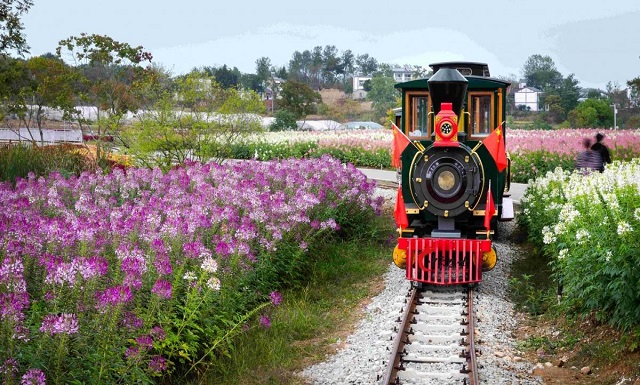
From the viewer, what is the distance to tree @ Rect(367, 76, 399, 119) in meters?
85.8

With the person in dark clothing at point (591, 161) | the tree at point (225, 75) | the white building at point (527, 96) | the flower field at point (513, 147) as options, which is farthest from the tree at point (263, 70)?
the person in dark clothing at point (591, 161)

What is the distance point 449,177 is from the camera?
11367 millimetres

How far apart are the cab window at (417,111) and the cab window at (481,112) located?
63 centimetres

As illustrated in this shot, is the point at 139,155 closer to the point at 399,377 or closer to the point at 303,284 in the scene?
the point at 303,284

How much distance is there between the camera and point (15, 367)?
541 cm

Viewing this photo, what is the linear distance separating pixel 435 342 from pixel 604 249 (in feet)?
6.66

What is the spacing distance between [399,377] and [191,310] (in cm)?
203

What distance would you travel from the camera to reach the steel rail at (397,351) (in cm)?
776

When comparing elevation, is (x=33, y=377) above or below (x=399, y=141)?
below

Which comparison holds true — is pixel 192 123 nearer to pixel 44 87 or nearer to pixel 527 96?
pixel 44 87

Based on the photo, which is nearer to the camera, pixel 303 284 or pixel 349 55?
pixel 303 284

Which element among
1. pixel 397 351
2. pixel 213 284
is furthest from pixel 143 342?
pixel 397 351

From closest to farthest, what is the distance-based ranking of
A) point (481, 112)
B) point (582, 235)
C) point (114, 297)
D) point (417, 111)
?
point (114, 297) < point (582, 235) < point (481, 112) < point (417, 111)

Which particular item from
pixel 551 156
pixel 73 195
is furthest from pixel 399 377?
pixel 551 156
